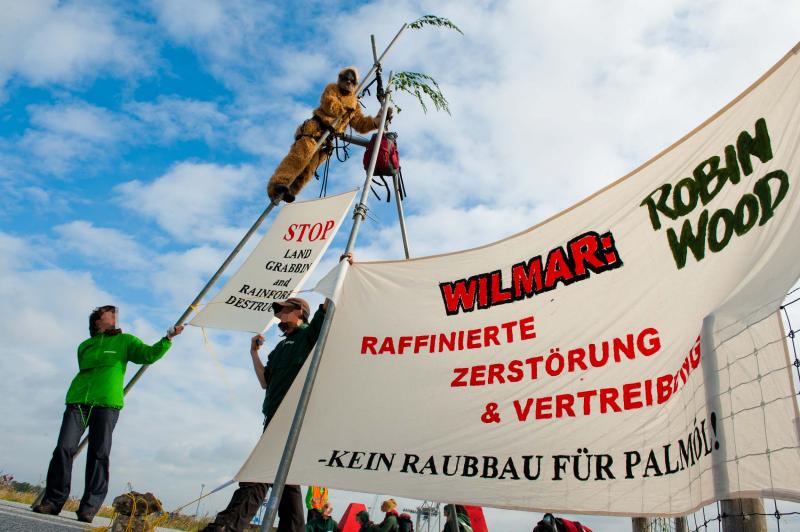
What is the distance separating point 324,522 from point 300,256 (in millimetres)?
6951

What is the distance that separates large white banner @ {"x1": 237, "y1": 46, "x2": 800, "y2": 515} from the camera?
2311 mm

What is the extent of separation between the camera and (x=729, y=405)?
2.31 meters

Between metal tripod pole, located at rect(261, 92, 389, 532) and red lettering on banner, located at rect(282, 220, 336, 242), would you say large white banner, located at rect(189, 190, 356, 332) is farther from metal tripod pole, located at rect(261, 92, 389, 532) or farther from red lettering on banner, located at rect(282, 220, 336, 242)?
metal tripod pole, located at rect(261, 92, 389, 532)

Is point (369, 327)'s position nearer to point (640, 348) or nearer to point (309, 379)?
point (309, 379)

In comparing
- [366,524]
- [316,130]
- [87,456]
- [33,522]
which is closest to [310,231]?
[316,130]

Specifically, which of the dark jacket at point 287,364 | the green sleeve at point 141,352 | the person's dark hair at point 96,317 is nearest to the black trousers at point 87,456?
the green sleeve at point 141,352

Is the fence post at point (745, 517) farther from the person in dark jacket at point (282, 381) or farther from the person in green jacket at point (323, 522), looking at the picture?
the person in green jacket at point (323, 522)

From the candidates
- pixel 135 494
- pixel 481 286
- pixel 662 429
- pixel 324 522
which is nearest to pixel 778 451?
pixel 662 429

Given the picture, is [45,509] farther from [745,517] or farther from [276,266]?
[745,517]

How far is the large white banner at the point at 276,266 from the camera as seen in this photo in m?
5.48

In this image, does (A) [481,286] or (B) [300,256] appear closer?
(A) [481,286]

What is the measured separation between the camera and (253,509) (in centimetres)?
366

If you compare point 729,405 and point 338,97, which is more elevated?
point 338,97

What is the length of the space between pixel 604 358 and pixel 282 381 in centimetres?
219
